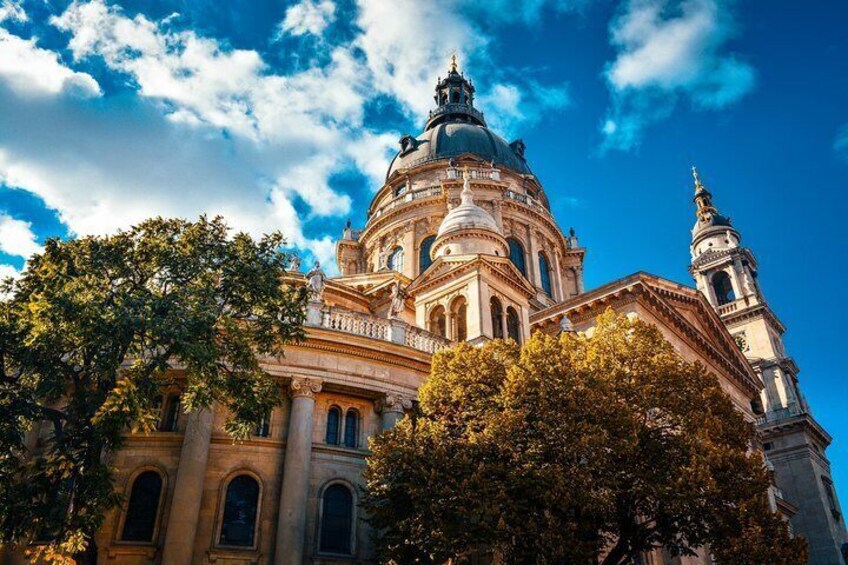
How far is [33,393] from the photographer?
1278cm

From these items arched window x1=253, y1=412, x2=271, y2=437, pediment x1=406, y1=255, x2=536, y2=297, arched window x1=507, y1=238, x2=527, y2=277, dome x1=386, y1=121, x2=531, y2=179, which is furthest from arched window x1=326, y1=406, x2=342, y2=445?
dome x1=386, y1=121, x2=531, y2=179

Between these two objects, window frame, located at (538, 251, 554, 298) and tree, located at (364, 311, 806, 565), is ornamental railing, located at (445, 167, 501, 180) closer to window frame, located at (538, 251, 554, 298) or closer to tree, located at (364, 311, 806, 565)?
window frame, located at (538, 251, 554, 298)

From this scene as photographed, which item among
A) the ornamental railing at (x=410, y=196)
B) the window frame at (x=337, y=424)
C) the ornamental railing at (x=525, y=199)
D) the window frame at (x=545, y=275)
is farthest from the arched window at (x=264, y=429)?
the ornamental railing at (x=525, y=199)

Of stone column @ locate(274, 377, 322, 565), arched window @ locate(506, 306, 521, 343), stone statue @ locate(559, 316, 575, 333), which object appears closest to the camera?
stone column @ locate(274, 377, 322, 565)

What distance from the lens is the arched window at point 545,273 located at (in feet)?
141

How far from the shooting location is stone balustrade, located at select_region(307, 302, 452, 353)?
19.5m

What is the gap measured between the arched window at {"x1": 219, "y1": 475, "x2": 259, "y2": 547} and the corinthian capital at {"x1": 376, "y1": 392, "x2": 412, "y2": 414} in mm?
4184

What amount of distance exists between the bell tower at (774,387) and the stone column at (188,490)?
32440 millimetres

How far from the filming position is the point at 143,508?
648 inches

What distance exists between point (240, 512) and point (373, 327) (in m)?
6.60

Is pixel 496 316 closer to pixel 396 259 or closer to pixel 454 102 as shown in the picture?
pixel 396 259

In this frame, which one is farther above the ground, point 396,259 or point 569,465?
point 396,259

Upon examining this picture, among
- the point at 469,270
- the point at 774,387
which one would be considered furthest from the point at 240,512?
the point at 774,387

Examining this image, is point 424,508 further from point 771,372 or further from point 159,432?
point 771,372
